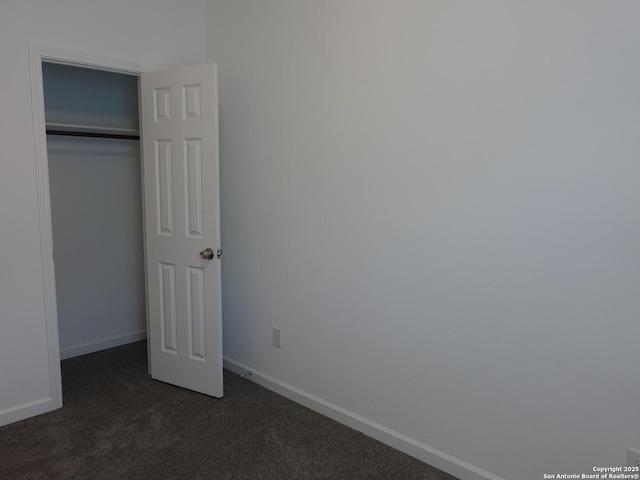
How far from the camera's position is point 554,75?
177 cm

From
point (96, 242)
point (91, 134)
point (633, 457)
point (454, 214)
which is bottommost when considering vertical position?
point (633, 457)

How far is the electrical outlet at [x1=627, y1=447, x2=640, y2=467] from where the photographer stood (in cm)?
170

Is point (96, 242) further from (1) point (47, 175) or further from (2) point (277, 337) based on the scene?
(2) point (277, 337)

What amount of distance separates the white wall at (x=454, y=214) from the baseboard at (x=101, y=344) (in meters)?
1.53

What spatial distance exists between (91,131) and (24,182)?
42.5 inches

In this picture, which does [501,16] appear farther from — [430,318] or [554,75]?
[430,318]

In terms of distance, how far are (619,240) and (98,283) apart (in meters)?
3.62

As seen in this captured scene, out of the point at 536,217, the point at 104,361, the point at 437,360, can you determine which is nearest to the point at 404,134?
the point at 536,217

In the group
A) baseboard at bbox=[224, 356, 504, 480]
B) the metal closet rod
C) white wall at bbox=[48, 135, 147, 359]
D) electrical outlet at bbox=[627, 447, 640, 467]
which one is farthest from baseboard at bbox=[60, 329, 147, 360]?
electrical outlet at bbox=[627, 447, 640, 467]

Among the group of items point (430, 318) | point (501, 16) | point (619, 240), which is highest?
point (501, 16)

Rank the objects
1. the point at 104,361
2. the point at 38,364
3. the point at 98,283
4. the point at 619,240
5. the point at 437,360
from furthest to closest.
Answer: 1. the point at 98,283
2. the point at 104,361
3. the point at 38,364
4. the point at 437,360
5. the point at 619,240

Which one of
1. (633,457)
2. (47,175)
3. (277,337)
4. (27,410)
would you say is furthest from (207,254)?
(633,457)

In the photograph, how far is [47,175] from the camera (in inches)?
105

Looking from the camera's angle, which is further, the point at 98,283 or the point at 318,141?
the point at 98,283
